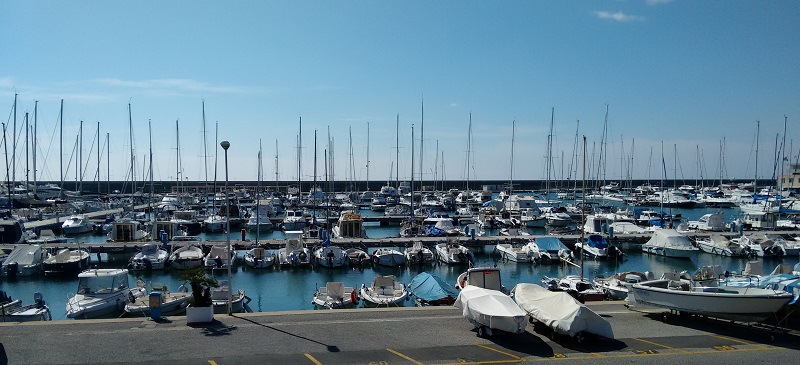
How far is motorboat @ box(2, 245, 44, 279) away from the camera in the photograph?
38.6m

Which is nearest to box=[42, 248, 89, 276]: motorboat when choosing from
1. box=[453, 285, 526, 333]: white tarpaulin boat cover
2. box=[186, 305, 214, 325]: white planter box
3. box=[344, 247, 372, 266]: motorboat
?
box=[344, 247, 372, 266]: motorboat

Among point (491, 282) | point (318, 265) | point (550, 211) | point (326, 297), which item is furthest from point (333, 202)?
point (491, 282)

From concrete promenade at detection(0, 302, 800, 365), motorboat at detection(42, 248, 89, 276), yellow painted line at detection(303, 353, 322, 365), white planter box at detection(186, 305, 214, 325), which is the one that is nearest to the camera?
yellow painted line at detection(303, 353, 322, 365)

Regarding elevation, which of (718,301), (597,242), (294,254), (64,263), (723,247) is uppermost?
(718,301)

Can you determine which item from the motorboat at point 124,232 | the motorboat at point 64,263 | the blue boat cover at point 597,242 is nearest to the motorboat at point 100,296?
the motorboat at point 64,263

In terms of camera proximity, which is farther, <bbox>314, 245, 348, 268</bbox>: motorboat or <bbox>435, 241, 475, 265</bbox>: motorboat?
<bbox>435, 241, 475, 265</bbox>: motorboat

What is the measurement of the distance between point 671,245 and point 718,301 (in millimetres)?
33771

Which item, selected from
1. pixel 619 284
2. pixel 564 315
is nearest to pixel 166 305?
pixel 564 315

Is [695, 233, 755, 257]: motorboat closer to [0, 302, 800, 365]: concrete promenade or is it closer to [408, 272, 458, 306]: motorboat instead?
[408, 272, 458, 306]: motorboat

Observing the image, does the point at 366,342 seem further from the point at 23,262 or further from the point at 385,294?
the point at 23,262

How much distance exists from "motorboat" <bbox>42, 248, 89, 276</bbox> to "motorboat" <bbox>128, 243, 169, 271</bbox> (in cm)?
332

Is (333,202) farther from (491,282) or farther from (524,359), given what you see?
(524,359)

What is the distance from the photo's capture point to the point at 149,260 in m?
41.0

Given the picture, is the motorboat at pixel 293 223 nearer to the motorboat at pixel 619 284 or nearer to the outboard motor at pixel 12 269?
the outboard motor at pixel 12 269
